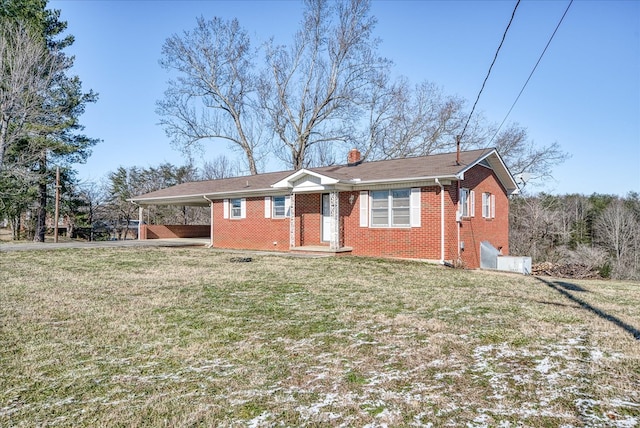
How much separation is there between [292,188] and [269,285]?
745cm

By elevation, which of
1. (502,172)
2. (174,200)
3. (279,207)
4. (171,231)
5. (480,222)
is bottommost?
(171,231)

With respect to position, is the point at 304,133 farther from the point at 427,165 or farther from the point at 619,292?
the point at 619,292

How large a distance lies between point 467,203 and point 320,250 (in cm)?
537

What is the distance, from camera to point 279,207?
54.8 feet

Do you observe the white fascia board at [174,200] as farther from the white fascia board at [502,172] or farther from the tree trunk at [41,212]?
the white fascia board at [502,172]

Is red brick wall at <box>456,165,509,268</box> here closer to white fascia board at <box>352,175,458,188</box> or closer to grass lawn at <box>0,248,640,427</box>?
white fascia board at <box>352,175,458,188</box>

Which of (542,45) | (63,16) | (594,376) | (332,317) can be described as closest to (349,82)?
(63,16)

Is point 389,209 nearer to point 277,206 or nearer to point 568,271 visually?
point 277,206

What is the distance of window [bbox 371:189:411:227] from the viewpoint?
13.2m

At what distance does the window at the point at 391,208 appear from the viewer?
13242mm

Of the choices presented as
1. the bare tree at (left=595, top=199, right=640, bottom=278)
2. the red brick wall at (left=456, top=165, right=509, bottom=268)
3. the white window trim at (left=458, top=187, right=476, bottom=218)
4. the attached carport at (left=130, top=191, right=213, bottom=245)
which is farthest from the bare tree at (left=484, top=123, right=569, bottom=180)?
the attached carport at (left=130, top=191, right=213, bottom=245)

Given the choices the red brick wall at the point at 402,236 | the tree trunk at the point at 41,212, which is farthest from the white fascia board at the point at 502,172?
the tree trunk at the point at 41,212

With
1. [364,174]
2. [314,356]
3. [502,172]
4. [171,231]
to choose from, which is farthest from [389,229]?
[171,231]

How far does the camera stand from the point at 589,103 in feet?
46.2
